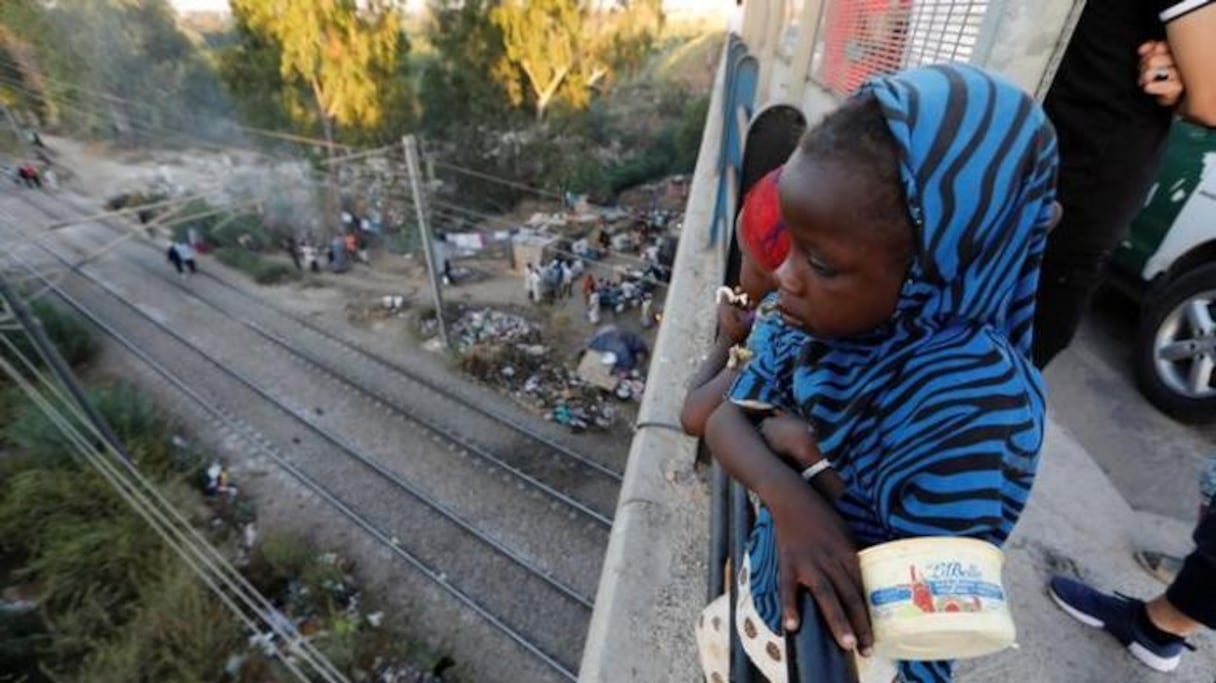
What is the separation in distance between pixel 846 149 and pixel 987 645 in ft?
1.92

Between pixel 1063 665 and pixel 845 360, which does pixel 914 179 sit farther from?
pixel 1063 665

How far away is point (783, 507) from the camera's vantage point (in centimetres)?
82

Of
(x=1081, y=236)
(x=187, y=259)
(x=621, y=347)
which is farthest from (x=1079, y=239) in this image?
(x=187, y=259)

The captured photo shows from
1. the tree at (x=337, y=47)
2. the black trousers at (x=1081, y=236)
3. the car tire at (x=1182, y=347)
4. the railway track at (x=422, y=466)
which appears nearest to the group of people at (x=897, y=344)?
the black trousers at (x=1081, y=236)

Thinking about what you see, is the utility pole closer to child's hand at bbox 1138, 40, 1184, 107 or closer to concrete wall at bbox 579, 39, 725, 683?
concrete wall at bbox 579, 39, 725, 683

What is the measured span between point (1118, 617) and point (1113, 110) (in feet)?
5.32

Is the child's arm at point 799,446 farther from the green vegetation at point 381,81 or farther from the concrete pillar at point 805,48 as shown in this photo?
the green vegetation at point 381,81

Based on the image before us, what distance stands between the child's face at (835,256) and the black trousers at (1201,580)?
1651mm

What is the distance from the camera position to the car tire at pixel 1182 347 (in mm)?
2653

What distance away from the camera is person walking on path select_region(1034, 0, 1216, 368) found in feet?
4.50

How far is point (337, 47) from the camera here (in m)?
19.5

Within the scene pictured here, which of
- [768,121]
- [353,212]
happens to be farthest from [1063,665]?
[353,212]

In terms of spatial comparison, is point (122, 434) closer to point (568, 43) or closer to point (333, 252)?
point (333, 252)

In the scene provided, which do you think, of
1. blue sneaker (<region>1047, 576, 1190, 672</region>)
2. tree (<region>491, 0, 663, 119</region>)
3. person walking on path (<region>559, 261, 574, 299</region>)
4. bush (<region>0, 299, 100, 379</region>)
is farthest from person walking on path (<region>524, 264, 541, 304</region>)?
blue sneaker (<region>1047, 576, 1190, 672</region>)
